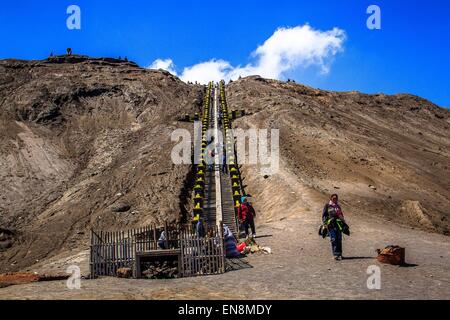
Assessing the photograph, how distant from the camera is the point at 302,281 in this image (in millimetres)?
10312

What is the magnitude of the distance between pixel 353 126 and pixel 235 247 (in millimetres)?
34521

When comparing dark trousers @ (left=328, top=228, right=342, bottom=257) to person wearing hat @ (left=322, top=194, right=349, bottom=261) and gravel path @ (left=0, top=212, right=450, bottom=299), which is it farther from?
gravel path @ (left=0, top=212, right=450, bottom=299)

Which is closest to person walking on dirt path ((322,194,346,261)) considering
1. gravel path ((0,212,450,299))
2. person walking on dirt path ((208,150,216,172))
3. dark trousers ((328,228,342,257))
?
dark trousers ((328,228,342,257))

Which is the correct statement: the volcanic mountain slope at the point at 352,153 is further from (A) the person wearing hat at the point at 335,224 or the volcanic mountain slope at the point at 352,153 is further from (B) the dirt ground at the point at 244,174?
(A) the person wearing hat at the point at 335,224

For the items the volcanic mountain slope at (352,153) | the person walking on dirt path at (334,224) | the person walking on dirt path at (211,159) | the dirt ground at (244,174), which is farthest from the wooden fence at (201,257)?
the person walking on dirt path at (211,159)

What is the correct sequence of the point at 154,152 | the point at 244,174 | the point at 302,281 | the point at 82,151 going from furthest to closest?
1. the point at 82,151
2. the point at 154,152
3. the point at 244,174
4. the point at 302,281

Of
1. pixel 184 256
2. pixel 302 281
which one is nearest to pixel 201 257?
pixel 184 256

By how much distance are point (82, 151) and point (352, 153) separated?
24.5 meters

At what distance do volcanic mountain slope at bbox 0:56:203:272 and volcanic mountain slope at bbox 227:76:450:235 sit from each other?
6.76 meters

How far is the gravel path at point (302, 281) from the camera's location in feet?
29.3

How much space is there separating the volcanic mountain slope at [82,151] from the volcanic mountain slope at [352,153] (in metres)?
6.76

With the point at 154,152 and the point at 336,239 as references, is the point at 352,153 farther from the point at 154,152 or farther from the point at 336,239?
the point at 336,239

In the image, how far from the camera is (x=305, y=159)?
3372cm
